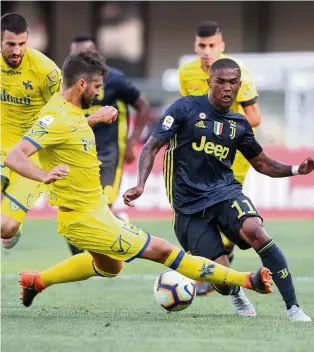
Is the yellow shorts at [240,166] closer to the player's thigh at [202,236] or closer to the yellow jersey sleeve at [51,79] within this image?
the player's thigh at [202,236]

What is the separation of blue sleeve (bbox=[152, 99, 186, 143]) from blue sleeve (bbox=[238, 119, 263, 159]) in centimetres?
52

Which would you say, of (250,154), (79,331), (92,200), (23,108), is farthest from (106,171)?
(79,331)

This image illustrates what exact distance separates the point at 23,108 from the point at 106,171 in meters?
2.02

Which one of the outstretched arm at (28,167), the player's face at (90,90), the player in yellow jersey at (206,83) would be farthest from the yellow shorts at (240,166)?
the outstretched arm at (28,167)

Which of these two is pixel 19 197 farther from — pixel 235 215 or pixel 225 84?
pixel 225 84

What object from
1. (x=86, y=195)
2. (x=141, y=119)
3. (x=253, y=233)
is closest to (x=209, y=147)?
(x=253, y=233)

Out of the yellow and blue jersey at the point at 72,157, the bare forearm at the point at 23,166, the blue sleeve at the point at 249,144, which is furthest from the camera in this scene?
the blue sleeve at the point at 249,144

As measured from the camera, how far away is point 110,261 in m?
8.11

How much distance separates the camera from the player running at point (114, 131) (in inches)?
436

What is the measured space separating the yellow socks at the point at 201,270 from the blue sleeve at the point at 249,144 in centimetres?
117

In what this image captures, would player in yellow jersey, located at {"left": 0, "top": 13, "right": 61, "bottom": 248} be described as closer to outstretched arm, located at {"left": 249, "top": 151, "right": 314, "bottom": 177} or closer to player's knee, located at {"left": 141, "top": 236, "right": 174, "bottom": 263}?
player's knee, located at {"left": 141, "top": 236, "right": 174, "bottom": 263}

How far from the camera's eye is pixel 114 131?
37.2 feet

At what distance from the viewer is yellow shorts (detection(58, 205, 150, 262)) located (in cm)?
761

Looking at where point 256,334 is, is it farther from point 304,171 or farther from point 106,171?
point 106,171
